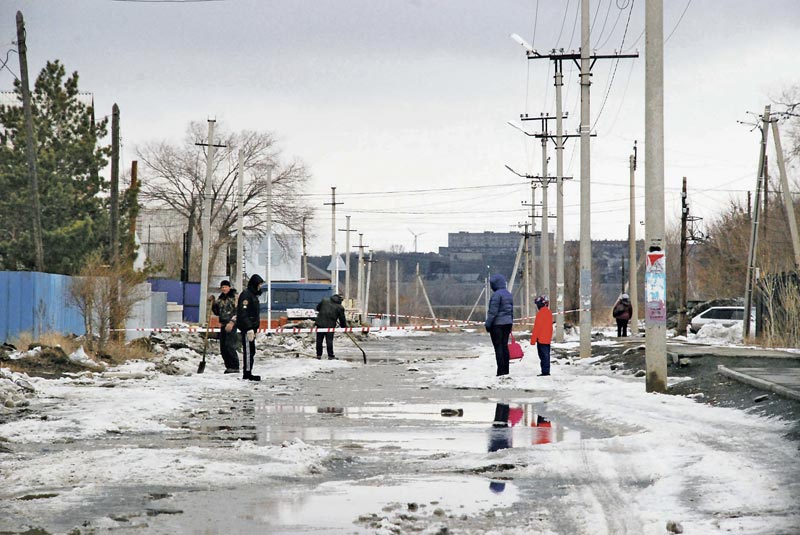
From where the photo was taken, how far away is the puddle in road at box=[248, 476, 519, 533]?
7438 mm

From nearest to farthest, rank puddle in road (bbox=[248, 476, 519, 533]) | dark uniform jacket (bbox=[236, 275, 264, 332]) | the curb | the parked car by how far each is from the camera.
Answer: puddle in road (bbox=[248, 476, 519, 533]), the curb, dark uniform jacket (bbox=[236, 275, 264, 332]), the parked car

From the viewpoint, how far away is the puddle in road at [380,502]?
7.44 m

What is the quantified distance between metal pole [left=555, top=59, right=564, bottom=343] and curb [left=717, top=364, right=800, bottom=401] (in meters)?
20.8

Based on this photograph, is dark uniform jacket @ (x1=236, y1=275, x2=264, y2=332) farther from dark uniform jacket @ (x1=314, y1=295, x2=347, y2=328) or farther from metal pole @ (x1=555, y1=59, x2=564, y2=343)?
metal pole @ (x1=555, y1=59, x2=564, y2=343)

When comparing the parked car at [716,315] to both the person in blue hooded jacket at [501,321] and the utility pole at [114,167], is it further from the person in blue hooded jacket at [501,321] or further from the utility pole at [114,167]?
the person in blue hooded jacket at [501,321]

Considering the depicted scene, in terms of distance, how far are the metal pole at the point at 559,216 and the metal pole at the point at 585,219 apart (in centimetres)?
787

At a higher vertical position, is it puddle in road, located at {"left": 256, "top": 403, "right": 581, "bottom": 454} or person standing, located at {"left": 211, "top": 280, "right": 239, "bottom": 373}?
person standing, located at {"left": 211, "top": 280, "right": 239, "bottom": 373}

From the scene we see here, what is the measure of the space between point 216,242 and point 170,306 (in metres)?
30.8

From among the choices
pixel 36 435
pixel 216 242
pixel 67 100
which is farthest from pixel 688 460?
pixel 216 242

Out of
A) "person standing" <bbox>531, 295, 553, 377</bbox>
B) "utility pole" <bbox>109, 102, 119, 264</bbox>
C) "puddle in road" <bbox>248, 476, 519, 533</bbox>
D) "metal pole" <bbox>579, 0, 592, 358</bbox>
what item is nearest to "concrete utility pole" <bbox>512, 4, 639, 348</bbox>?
"metal pole" <bbox>579, 0, 592, 358</bbox>

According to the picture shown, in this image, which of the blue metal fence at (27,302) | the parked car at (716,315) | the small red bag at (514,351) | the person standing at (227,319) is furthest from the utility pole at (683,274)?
the person standing at (227,319)

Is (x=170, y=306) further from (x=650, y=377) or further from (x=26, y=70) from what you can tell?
(x=650, y=377)

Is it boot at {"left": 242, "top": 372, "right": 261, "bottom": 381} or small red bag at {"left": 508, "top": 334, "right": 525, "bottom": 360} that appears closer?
boot at {"left": 242, "top": 372, "right": 261, "bottom": 381}

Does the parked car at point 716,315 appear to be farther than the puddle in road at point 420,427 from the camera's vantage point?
Yes
